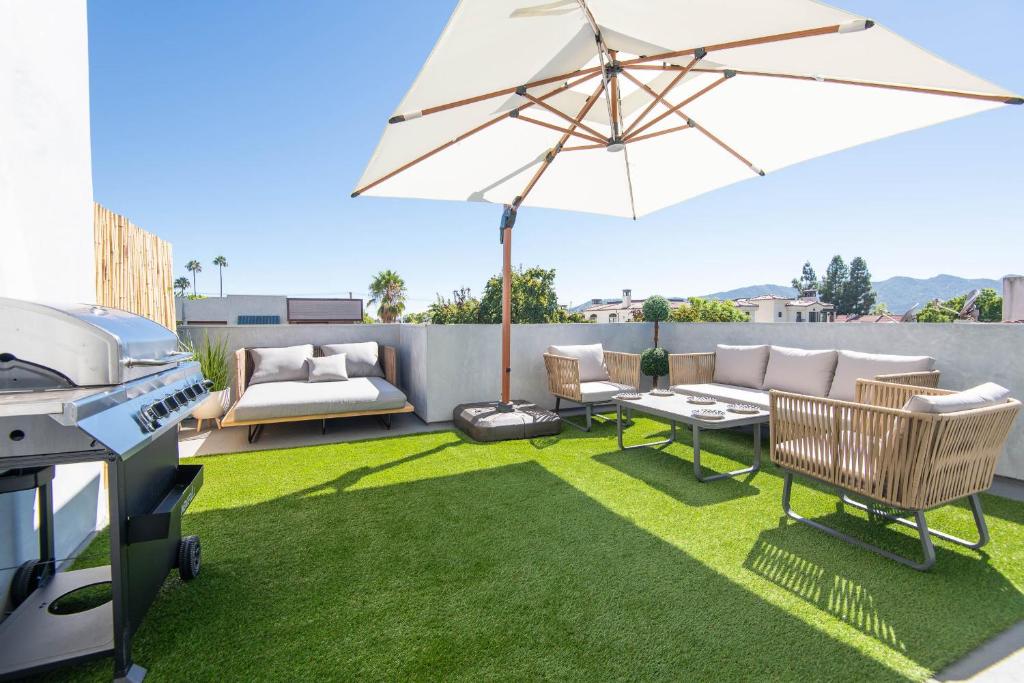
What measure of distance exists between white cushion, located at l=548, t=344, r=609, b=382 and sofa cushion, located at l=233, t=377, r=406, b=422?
2.05 m

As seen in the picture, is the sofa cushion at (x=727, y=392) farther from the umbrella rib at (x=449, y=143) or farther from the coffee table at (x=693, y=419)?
the umbrella rib at (x=449, y=143)

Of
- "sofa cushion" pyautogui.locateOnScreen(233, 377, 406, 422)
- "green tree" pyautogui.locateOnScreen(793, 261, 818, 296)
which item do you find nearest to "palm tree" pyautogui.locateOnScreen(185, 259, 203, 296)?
"sofa cushion" pyautogui.locateOnScreen(233, 377, 406, 422)

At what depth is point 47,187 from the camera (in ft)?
7.32

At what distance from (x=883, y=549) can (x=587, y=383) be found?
10.6 feet

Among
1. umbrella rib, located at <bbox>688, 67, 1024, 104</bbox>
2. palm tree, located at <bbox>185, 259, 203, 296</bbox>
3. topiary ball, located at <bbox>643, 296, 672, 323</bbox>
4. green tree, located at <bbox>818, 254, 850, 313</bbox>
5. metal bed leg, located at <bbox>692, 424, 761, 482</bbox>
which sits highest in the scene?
palm tree, located at <bbox>185, 259, 203, 296</bbox>

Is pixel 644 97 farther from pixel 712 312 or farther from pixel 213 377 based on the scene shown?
pixel 712 312

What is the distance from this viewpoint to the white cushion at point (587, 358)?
5.53 meters

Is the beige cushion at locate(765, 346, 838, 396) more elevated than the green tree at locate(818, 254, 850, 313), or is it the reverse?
the green tree at locate(818, 254, 850, 313)

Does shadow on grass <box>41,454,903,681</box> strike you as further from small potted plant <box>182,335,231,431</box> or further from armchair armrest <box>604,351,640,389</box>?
armchair armrest <box>604,351,640,389</box>

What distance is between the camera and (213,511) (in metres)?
2.89

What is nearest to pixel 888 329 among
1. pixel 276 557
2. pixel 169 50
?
pixel 276 557

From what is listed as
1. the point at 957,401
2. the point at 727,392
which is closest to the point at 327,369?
the point at 727,392

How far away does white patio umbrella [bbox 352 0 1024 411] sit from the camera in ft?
7.79

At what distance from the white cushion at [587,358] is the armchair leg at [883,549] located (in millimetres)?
2791
